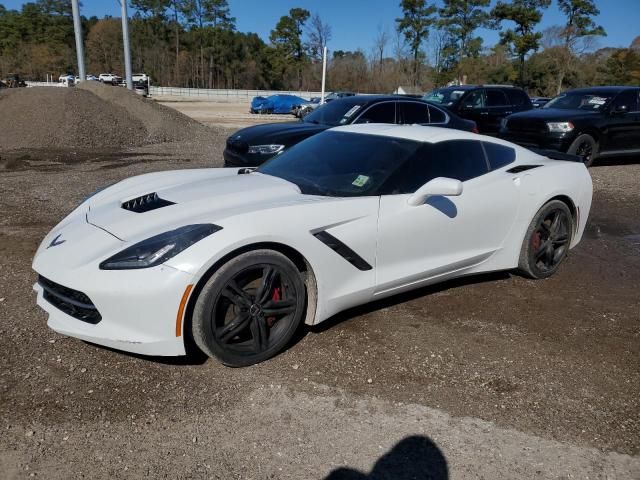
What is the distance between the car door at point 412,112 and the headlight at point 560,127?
3.00m

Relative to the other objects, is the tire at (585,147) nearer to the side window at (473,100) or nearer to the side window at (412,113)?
the side window at (412,113)

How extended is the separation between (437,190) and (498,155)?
1.27 meters

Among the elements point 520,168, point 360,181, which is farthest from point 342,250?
point 520,168

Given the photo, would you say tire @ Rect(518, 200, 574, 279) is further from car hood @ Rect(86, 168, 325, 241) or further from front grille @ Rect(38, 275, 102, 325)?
front grille @ Rect(38, 275, 102, 325)

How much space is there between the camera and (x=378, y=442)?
2.49m

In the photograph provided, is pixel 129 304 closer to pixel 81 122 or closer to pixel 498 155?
pixel 498 155

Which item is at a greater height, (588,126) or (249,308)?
(588,126)

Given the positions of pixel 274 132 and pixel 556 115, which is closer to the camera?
pixel 274 132

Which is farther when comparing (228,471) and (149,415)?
(149,415)

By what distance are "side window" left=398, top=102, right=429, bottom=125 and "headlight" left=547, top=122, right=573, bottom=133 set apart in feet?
9.84

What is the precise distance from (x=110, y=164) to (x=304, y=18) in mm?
77326

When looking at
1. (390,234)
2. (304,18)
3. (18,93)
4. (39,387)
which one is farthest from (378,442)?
(304,18)

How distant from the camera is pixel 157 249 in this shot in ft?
9.25

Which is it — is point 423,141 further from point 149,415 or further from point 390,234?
point 149,415
